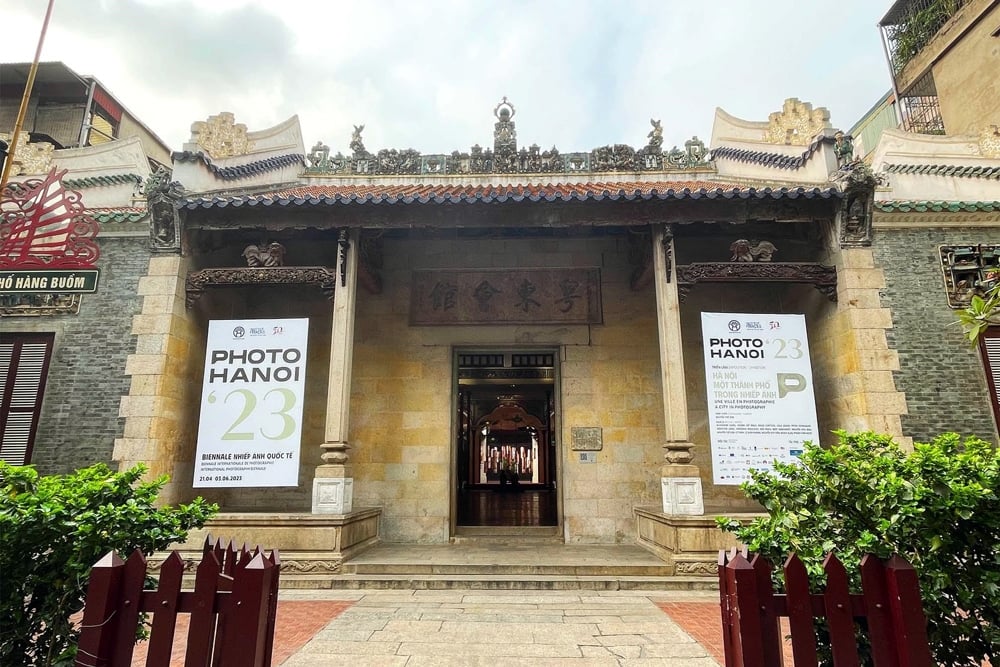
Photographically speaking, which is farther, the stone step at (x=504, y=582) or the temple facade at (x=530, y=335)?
the temple facade at (x=530, y=335)

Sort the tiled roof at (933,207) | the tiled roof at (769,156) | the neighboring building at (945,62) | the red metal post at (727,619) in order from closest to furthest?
the red metal post at (727,619) < the tiled roof at (933,207) < the tiled roof at (769,156) < the neighboring building at (945,62)

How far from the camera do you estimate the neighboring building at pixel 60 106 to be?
17766mm

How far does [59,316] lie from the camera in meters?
8.06

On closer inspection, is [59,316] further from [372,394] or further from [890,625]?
[890,625]

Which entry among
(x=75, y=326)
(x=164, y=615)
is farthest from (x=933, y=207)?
(x=75, y=326)

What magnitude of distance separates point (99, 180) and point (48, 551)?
873 centimetres

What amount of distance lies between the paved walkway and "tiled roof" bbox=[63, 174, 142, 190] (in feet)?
24.0

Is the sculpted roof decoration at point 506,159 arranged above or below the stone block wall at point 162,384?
above

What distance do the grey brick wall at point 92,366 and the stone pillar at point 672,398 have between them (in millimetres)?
7647

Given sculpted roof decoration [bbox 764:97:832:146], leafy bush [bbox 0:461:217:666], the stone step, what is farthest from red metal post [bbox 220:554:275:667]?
sculpted roof decoration [bbox 764:97:832:146]

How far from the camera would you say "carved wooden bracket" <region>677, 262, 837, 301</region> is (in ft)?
25.7

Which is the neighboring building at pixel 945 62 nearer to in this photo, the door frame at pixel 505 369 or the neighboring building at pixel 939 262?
the neighboring building at pixel 939 262

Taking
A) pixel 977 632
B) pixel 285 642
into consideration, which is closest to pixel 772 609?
pixel 977 632

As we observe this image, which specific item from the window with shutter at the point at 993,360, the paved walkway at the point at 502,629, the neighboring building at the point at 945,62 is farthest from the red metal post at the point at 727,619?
the neighboring building at the point at 945,62
